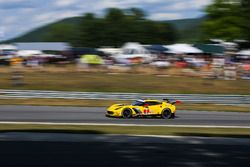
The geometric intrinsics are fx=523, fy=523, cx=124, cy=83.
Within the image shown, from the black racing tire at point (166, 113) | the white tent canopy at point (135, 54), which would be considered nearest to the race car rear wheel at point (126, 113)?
the black racing tire at point (166, 113)

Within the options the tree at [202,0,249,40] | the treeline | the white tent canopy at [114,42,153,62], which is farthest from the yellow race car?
the treeline

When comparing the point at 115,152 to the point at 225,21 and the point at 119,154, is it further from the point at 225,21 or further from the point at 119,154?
the point at 225,21

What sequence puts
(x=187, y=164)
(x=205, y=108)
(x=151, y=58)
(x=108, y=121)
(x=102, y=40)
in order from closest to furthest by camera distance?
(x=187, y=164)
(x=108, y=121)
(x=205, y=108)
(x=151, y=58)
(x=102, y=40)

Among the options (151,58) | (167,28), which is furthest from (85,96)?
(167,28)

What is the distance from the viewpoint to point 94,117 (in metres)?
19.5

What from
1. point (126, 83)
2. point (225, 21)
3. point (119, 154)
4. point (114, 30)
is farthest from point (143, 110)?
point (114, 30)

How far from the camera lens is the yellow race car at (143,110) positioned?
63.8ft

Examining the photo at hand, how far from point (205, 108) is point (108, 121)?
7330 mm

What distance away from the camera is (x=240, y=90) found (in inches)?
→ 1205

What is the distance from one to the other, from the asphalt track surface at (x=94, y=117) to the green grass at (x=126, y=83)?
672cm

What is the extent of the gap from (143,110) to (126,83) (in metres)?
11.1

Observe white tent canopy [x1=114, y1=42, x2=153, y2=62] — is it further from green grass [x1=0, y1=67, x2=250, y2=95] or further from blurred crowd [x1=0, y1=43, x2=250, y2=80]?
green grass [x1=0, y1=67, x2=250, y2=95]

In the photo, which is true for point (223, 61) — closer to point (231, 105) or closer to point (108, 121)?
point (231, 105)

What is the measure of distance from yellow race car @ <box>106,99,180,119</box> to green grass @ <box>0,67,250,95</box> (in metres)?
9.81
